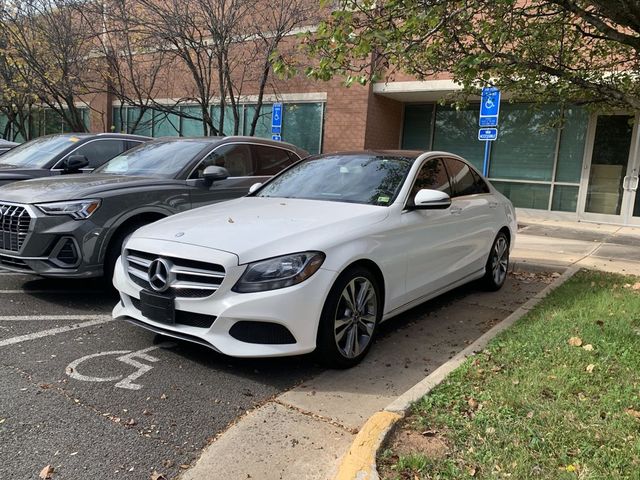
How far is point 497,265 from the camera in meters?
6.58

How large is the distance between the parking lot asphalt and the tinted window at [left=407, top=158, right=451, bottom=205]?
4.24 feet

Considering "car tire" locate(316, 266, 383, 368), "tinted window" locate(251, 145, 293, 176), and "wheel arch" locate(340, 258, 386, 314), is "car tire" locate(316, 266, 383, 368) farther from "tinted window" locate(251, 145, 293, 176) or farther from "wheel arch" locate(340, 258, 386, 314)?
"tinted window" locate(251, 145, 293, 176)

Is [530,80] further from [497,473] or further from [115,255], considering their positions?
[497,473]

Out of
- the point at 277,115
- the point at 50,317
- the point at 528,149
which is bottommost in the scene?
the point at 50,317

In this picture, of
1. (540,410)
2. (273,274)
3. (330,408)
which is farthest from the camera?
(273,274)

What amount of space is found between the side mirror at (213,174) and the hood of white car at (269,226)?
1.26 metres

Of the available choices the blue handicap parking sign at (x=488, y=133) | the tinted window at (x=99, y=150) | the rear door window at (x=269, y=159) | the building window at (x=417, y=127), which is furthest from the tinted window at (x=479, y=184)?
the building window at (x=417, y=127)

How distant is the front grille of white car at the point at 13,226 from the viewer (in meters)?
5.09

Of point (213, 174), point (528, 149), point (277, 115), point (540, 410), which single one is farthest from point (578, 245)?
point (540, 410)

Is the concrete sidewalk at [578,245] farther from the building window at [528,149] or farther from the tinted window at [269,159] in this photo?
the tinted window at [269,159]

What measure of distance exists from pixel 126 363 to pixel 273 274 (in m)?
1.35

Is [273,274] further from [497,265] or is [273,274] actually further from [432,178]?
[497,265]

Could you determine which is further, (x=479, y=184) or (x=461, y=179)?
(x=479, y=184)

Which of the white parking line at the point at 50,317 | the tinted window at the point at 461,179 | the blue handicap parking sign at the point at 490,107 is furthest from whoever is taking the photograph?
the blue handicap parking sign at the point at 490,107
